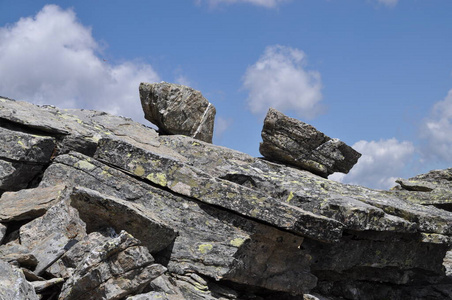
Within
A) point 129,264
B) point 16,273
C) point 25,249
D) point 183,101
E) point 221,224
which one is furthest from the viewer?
point 183,101

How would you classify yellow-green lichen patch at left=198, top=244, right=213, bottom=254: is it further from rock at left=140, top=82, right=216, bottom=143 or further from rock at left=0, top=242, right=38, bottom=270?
rock at left=140, top=82, right=216, bottom=143

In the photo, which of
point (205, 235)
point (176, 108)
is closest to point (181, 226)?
point (205, 235)

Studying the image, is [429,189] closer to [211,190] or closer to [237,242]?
[237,242]

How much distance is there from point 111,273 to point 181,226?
3440 mm

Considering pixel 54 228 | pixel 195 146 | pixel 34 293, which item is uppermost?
pixel 195 146

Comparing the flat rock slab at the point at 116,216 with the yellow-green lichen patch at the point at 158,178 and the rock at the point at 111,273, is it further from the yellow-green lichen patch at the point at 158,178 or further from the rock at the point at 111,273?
the yellow-green lichen patch at the point at 158,178

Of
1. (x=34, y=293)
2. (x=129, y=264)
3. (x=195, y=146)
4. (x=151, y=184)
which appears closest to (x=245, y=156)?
(x=195, y=146)

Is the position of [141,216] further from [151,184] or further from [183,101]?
[183,101]

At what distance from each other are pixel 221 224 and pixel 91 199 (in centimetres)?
398

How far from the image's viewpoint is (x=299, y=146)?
21.2m

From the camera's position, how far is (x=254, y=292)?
14.4 m

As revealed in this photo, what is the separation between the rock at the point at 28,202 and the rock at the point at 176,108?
332 inches

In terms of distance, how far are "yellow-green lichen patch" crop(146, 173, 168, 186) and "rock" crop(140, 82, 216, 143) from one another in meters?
7.52

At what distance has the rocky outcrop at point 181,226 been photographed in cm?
1100
